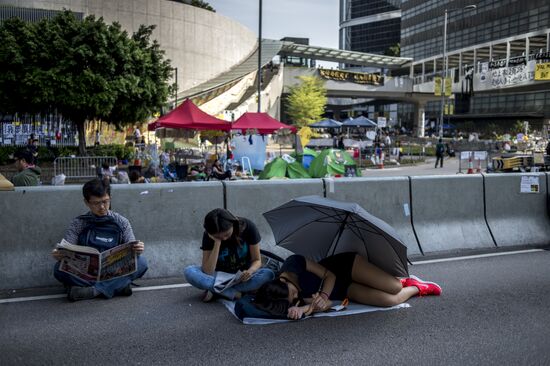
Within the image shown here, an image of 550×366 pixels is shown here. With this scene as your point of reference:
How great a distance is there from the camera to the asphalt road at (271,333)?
432 cm

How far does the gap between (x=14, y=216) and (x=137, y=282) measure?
A: 1621 millimetres

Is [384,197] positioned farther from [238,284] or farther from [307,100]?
[307,100]

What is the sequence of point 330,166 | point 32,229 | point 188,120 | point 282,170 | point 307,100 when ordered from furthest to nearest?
point 307,100 → point 188,120 → point 330,166 → point 282,170 → point 32,229

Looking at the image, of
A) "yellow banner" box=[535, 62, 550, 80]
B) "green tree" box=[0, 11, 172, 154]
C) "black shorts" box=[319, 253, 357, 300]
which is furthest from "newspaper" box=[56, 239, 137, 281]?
"yellow banner" box=[535, 62, 550, 80]

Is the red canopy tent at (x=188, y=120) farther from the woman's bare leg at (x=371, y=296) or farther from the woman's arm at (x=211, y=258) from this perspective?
the woman's bare leg at (x=371, y=296)

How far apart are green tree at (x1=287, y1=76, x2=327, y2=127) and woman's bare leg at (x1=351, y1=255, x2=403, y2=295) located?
57.1 metres

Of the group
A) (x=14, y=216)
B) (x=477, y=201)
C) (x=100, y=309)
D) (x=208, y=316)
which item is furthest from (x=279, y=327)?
(x=477, y=201)

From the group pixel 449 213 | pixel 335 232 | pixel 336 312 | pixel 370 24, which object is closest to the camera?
pixel 335 232

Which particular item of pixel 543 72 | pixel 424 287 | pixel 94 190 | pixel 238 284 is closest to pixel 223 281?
pixel 238 284

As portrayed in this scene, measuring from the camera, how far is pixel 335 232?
5223 mm

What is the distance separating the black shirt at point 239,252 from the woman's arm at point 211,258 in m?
0.14

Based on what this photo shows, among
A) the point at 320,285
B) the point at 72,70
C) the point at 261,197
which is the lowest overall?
the point at 320,285

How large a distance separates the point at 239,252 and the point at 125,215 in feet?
6.13

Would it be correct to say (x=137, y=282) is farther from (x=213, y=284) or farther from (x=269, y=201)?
(x=269, y=201)
